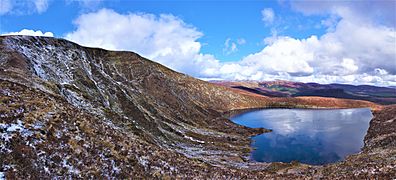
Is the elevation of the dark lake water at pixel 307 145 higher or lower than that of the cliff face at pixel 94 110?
lower

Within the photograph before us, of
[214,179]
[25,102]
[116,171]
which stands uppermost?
[25,102]

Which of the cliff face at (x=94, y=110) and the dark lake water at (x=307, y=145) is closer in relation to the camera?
the cliff face at (x=94, y=110)

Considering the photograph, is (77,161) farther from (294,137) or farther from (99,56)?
(99,56)

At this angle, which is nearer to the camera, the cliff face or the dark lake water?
the cliff face

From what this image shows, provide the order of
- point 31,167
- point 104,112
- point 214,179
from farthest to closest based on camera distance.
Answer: point 104,112 < point 214,179 < point 31,167

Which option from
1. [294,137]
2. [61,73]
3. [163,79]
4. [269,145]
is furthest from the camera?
[163,79]

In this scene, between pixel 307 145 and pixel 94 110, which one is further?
pixel 307 145

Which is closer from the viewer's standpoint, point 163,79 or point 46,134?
point 46,134

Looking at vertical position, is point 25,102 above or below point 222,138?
above

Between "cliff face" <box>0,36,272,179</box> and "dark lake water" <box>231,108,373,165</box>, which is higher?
"cliff face" <box>0,36,272,179</box>

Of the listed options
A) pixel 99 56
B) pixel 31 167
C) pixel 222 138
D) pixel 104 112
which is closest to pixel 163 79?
pixel 99 56

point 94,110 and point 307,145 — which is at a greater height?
point 94,110

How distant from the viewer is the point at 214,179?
38.2 m

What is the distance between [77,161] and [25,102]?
1247 centimetres
